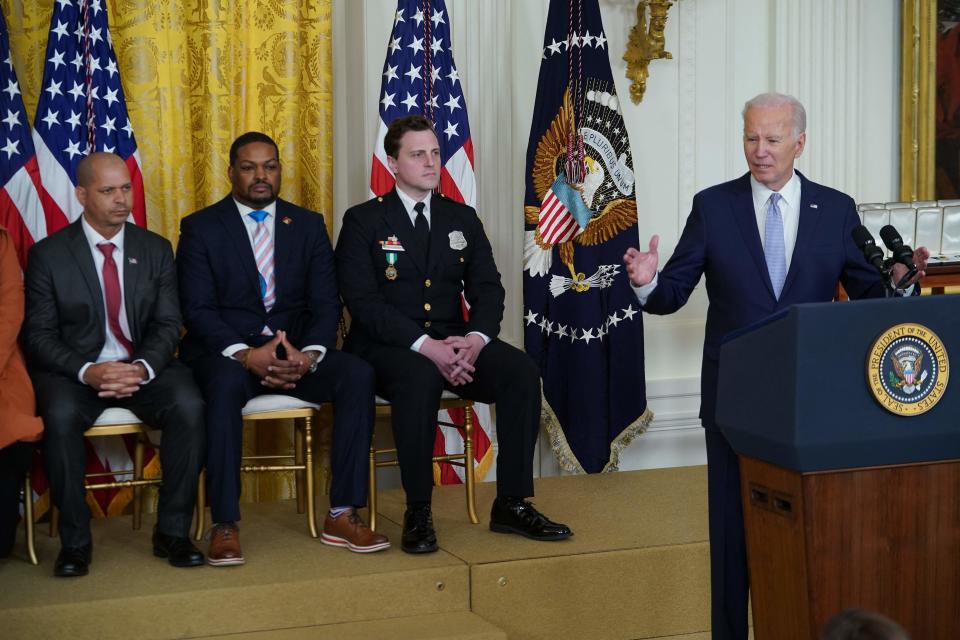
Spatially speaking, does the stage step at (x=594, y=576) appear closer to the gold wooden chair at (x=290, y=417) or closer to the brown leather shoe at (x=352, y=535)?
the brown leather shoe at (x=352, y=535)

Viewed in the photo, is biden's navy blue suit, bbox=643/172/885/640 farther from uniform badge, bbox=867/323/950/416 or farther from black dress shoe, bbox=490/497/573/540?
black dress shoe, bbox=490/497/573/540

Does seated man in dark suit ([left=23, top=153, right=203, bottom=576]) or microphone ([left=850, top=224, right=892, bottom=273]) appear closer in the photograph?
microphone ([left=850, top=224, right=892, bottom=273])

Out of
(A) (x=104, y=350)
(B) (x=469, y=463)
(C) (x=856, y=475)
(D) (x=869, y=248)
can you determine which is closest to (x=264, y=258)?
(A) (x=104, y=350)

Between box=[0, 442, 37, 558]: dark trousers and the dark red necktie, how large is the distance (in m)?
0.54

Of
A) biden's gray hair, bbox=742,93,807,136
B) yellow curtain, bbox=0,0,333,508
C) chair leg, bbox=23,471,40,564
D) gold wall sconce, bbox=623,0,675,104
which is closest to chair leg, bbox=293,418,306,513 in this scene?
yellow curtain, bbox=0,0,333,508

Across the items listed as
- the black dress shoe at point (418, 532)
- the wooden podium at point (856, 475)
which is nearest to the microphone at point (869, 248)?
the wooden podium at point (856, 475)

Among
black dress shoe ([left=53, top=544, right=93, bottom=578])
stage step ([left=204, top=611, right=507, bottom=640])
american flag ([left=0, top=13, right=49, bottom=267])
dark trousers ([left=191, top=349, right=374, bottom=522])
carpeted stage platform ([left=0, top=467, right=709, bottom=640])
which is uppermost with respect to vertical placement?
american flag ([left=0, top=13, right=49, bottom=267])

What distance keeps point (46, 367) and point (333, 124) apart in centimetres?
195

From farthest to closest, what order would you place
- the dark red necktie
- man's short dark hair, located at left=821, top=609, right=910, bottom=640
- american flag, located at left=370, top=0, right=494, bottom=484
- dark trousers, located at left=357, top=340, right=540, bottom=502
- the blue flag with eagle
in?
the blue flag with eagle < american flag, located at left=370, top=0, right=494, bottom=484 < the dark red necktie < dark trousers, located at left=357, top=340, right=540, bottom=502 < man's short dark hair, located at left=821, top=609, right=910, bottom=640

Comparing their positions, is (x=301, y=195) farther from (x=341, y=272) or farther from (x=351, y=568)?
(x=351, y=568)

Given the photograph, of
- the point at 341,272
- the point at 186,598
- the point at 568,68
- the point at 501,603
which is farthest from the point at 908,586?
the point at 568,68

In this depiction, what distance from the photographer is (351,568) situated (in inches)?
164

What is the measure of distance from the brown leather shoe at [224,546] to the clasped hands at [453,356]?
0.96 metres

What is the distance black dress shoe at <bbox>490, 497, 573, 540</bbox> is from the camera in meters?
4.49
